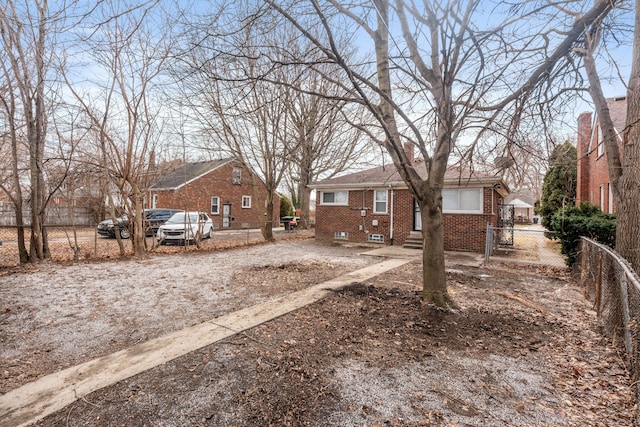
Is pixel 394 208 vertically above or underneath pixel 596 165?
underneath

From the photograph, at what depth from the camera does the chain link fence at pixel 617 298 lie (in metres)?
2.97

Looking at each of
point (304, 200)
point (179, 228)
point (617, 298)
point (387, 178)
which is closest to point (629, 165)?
point (617, 298)

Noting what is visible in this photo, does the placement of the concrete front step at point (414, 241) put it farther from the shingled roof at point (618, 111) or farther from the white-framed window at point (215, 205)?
the white-framed window at point (215, 205)

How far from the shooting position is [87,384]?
9.01ft

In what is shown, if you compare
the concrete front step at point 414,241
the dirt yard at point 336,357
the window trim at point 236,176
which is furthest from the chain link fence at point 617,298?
the window trim at point 236,176

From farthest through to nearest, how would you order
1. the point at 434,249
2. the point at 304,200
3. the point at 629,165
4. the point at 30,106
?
1. the point at 304,200
2. the point at 30,106
3. the point at 434,249
4. the point at 629,165

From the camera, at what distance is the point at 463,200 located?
40.5 feet

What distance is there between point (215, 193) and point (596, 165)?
2230 centimetres

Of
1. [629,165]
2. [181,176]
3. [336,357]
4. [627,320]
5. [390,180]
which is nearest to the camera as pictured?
[627,320]

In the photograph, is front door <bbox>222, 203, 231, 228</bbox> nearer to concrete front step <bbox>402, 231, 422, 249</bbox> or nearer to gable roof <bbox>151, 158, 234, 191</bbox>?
gable roof <bbox>151, 158, 234, 191</bbox>

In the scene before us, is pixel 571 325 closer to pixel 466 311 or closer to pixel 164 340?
pixel 466 311

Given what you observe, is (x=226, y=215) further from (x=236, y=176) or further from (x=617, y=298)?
(x=617, y=298)

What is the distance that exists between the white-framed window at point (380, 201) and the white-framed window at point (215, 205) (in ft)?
45.6

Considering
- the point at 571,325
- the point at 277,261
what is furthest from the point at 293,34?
the point at 571,325
